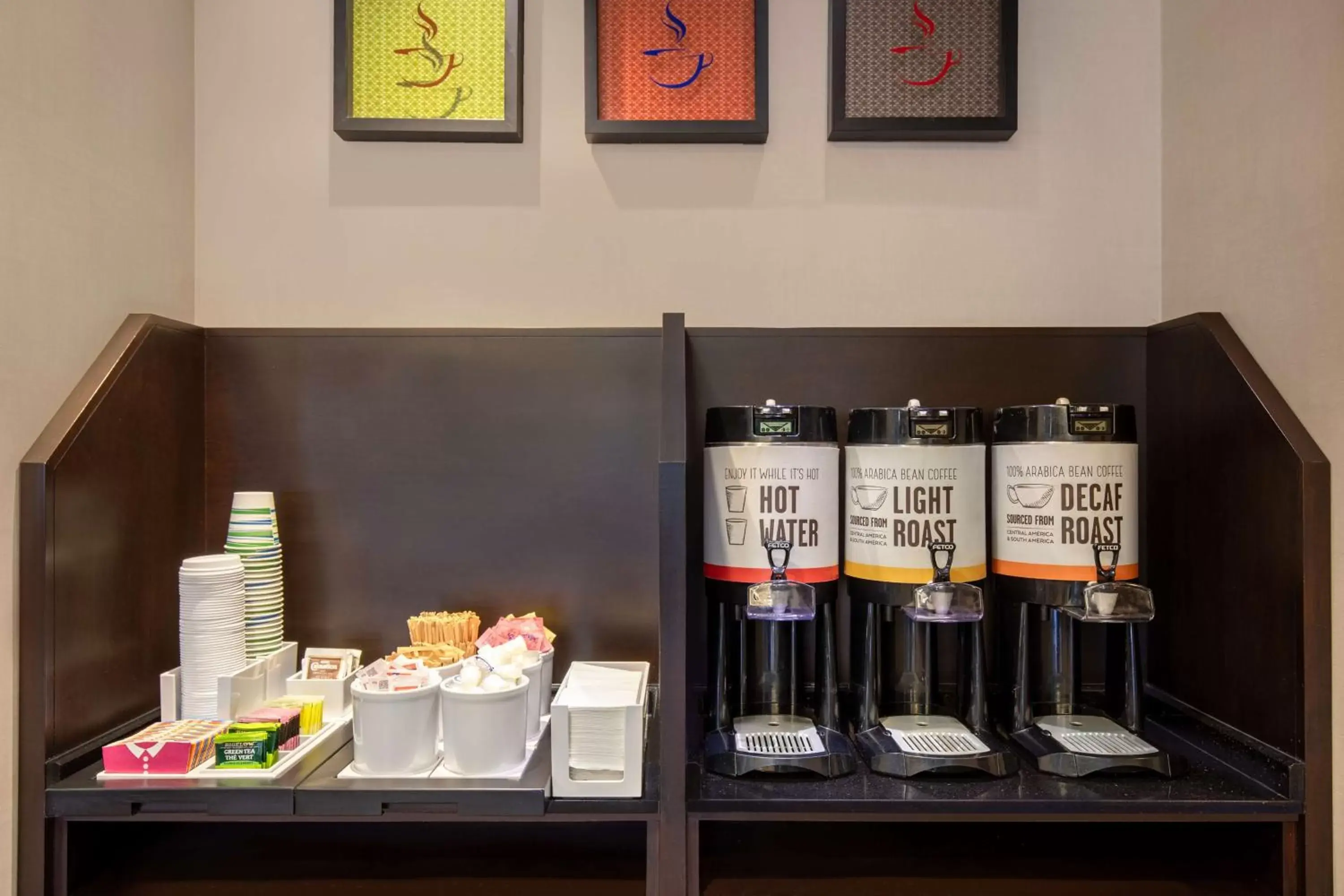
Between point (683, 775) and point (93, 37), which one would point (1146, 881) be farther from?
point (93, 37)

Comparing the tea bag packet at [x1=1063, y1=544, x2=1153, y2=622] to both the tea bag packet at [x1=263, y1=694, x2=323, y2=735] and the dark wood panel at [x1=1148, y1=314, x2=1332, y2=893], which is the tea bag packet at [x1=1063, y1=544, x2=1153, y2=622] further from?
the tea bag packet at [x1=263, y1=694, x2=323, y2=735]

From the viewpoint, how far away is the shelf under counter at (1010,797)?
110 centimetres

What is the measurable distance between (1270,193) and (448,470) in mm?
1455

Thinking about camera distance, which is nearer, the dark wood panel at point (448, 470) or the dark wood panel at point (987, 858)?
the dark wood panel at point (987, 858)

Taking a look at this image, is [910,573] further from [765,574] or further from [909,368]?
[909,368]

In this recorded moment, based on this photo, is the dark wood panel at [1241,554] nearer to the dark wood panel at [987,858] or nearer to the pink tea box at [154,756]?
the dark wood panel at [987,858]

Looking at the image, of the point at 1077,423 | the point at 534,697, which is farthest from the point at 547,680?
the point at 1077,423

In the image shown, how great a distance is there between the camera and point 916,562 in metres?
1.27

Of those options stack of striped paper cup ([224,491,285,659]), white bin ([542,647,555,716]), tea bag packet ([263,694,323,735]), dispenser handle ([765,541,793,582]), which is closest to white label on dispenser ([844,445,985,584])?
dispenser handle ([765,541,793,582])

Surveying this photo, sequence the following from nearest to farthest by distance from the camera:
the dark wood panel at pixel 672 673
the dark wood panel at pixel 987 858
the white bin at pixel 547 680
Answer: the dark wood panel at pixel 672 673 → the dark wood panel at pixel 987 858 → the white bin at pixel 547 680

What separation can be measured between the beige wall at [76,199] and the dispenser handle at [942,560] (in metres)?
1.32

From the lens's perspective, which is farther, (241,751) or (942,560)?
(942,560)

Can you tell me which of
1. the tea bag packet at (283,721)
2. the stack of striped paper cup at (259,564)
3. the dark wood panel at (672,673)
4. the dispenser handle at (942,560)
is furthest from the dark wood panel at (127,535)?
the dispenser handle at (942,560)

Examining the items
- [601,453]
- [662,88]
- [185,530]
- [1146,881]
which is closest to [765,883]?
[1146,881]
